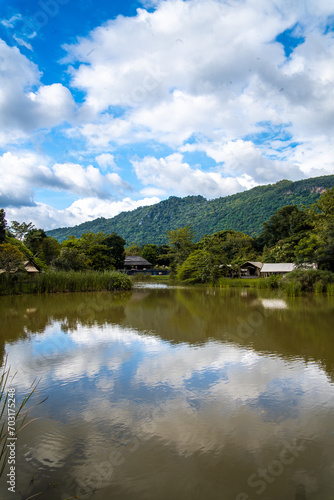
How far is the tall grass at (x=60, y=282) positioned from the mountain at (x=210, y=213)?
4833 cm

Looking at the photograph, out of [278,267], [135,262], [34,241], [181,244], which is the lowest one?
[278,267]

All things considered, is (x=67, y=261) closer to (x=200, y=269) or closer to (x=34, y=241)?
(x=200, y=269)

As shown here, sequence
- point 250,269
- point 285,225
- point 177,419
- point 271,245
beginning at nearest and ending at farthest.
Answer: point 177,419 → point 250,269 → point 285,225 → point 271,245

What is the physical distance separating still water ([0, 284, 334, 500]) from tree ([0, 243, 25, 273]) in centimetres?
1379

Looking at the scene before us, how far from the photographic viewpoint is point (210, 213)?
3383 inches

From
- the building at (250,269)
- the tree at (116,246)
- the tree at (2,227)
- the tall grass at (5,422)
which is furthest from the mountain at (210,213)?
the tall grass at (5,422)

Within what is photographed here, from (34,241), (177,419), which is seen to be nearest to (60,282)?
(34,241)

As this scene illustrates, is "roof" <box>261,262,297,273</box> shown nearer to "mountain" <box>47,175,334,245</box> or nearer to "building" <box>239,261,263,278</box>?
"building" <box>239,261,263,278</box>

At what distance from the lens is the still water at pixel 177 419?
8.91 ft

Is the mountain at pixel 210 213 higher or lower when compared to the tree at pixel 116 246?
higher

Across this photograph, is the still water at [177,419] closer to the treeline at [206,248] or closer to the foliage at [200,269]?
the treeline at [206,248]

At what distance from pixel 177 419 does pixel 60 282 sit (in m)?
21.0

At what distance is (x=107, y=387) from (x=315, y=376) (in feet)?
10.3

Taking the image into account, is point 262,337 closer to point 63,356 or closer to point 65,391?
point 63,356
